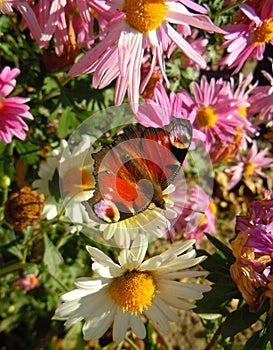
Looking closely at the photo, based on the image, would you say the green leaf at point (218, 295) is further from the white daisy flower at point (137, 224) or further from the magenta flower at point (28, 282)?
the magenta flower at point (28, 282)

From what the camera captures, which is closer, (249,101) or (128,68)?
(128,68)

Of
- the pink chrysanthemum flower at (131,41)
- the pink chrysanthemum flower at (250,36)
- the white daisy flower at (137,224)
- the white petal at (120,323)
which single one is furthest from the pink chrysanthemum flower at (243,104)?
the white petal at (120,323)

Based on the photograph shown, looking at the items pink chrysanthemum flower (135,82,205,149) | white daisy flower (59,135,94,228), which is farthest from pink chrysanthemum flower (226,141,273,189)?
white daisy flower (59,135,94,228)

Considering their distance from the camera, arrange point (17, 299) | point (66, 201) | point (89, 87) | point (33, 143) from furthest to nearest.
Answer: point (17, 299)
point (33, 143)
point (89, 87)
point (66, 201)

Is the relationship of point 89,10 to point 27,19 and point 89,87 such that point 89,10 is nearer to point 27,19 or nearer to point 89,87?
point 27,19

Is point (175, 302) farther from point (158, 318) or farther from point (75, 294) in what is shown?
point (75, 294)

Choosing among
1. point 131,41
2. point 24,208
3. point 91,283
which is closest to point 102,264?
point 91,283

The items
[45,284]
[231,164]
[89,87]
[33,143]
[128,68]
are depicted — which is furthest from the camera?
[231,164]

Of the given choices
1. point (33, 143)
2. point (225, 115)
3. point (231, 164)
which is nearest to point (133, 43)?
point (225, 115)
